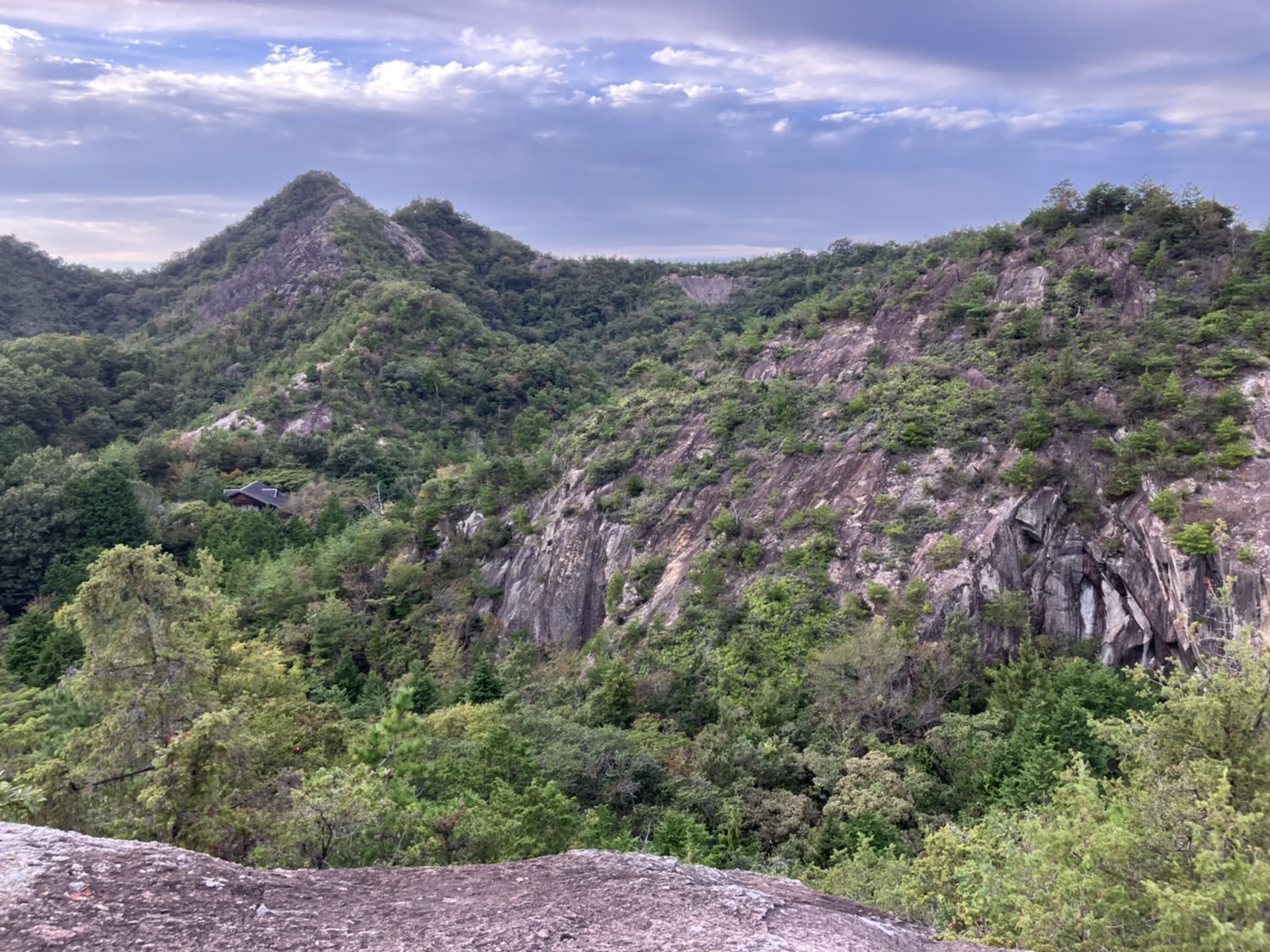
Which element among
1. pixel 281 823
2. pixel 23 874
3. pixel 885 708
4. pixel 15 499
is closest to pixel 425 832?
pixel 281 823

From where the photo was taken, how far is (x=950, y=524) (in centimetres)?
2297

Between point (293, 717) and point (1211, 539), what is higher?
point (1211, 539)

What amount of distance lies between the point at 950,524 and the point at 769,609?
6009 millimetres

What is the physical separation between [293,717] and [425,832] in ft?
24.9

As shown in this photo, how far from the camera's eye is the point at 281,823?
33.5 ft

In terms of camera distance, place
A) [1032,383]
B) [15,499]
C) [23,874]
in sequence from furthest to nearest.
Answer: [15,499] < [1032,383] < [23,874]

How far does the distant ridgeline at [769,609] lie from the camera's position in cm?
998

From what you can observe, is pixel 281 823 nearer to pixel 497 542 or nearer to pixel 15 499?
pixel 497 542

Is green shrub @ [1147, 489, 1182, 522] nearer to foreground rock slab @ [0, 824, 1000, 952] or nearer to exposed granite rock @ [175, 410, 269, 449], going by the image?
foreground rock slab @ [0, 824, 1000, 952]

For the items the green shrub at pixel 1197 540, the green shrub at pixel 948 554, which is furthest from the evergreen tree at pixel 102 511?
the green shrub at pixel 1197 540

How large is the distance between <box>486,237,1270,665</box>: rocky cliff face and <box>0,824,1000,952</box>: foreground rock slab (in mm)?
11881

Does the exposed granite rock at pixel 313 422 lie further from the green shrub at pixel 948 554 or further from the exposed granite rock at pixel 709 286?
the exposed granite rock at pixel 709 286

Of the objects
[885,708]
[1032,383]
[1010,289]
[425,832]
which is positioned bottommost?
[885,708]

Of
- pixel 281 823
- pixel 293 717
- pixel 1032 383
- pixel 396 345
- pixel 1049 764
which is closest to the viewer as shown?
pixel 281 823
